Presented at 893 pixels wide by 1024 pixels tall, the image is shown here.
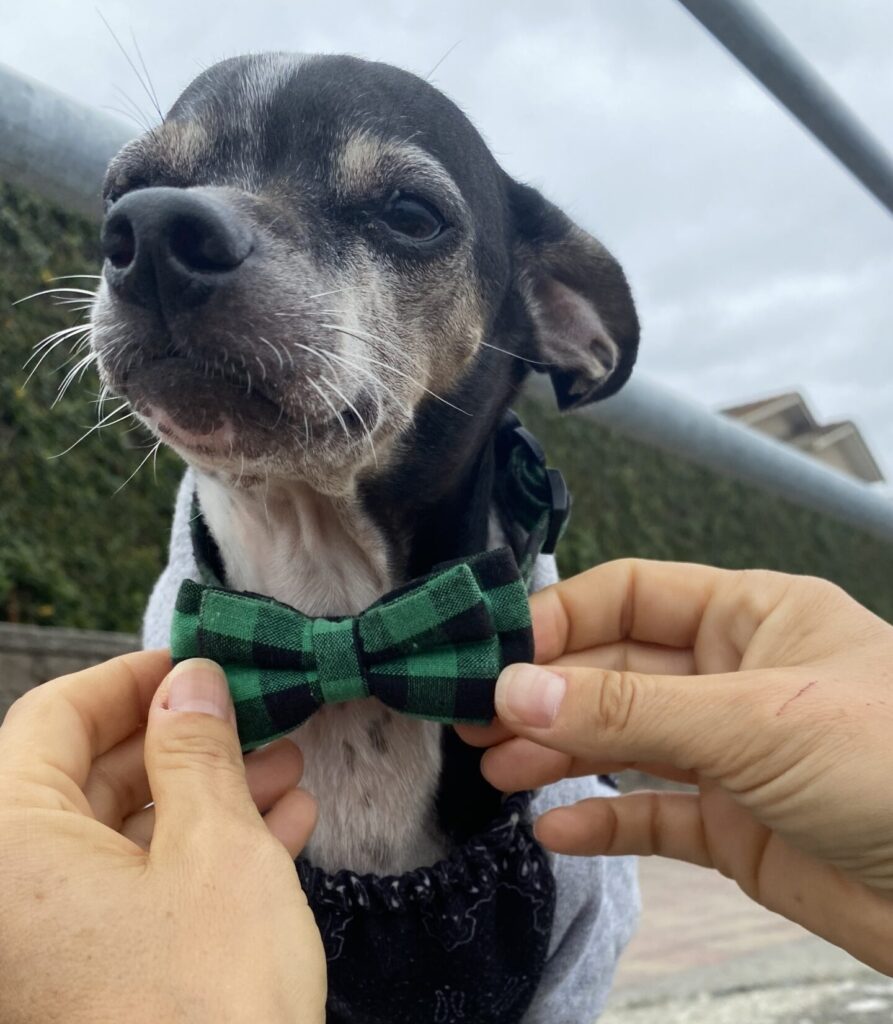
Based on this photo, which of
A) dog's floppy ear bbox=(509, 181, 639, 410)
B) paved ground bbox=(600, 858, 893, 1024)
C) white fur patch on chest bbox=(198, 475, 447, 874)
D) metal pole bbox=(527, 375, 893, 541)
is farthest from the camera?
paved ground bbox=(600, 858, 893, 1024)

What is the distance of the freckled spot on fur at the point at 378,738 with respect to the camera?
5.05 ft

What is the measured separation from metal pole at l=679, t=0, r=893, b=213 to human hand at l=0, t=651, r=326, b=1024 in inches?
49.4

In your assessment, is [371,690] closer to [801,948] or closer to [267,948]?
[267,948]

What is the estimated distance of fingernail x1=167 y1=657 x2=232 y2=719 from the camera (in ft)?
3.57

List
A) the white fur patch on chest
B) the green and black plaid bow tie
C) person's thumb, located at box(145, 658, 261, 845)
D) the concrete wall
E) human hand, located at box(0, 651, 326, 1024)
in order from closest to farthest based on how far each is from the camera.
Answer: human hand, located at box(0, 651, 326, 1024)
person's thumb, located at box(145, 658, 261, 845)
the green and black plaid bow tie
the white fur patch on chest
the concrete wall

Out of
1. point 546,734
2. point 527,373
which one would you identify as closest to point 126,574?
point 527,373

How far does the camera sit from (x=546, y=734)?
115 centimetres

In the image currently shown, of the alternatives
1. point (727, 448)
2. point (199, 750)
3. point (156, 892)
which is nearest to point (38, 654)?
point (727, 448)

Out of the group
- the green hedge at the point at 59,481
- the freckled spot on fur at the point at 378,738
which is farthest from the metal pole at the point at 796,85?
the green hedge at the point at 59,481

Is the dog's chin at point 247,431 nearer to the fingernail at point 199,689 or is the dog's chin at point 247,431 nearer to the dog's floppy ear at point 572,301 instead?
the fingernail at point 199,689

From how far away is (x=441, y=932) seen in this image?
1422mm

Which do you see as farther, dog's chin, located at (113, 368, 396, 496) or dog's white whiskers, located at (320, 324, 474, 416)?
dog's white whiskers, located at (320, 324, 474, 416)

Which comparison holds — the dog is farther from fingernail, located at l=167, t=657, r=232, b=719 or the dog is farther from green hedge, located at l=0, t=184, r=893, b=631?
green hedge, located at l=0, t=184, r=893, b=631

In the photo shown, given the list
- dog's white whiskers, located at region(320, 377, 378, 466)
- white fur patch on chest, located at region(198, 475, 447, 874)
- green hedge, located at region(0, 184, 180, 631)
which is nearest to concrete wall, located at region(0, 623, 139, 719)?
green hedge, located at region(0, 184, 180, 631)
